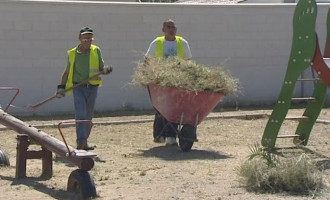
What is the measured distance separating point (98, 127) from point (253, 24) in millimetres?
5118

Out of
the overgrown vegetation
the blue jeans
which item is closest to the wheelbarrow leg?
the blue jeans

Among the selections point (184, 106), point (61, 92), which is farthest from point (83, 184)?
point (184, 106)

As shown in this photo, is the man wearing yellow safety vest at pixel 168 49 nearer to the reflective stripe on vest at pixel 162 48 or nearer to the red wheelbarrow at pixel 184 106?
the reflective stripe on vest at pixel 162 48

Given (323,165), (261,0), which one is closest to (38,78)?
(323,165)

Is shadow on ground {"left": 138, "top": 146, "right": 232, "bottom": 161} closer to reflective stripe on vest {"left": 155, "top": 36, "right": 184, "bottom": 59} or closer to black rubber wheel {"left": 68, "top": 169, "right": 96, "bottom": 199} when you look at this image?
reflective stripe on vest {"left": 155, "top": 36, "right": 184, "bottom": 59}

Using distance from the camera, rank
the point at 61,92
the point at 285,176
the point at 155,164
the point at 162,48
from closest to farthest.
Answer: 1. the point at 285,176
2. the point at 155,164
3. the point at 61,92
4. the point at 162,48

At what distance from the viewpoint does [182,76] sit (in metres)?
10.5

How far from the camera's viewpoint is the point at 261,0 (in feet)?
88.0

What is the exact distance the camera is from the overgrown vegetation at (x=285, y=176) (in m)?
7.91

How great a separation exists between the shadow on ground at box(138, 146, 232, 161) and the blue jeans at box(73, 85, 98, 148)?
0.89 meters

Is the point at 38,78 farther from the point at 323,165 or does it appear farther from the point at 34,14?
the point at 323,165

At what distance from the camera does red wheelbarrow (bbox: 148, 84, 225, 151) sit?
1055 cm

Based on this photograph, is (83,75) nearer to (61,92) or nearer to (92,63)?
(92,63)

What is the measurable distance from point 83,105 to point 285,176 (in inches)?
147
